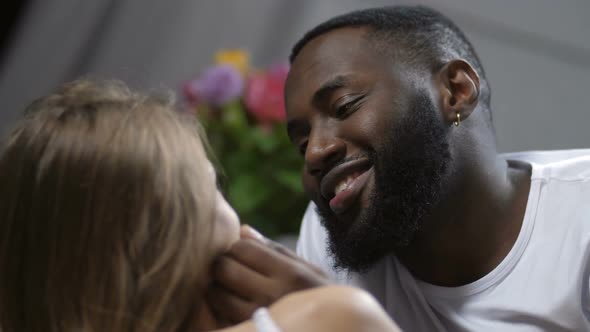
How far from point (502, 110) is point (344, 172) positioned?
1235mm

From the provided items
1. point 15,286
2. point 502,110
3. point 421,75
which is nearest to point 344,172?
point 421,75

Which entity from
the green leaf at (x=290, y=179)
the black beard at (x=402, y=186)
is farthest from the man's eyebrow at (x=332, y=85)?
the green leaf at (x=290, y=179)

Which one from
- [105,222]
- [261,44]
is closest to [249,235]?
[105,222]

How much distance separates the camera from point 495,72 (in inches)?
86.3

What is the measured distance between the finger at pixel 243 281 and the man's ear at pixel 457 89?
51 centimetres

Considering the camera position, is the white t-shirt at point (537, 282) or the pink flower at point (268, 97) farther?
the pink flower at point (268, 97)

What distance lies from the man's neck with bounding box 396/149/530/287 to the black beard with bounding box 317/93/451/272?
0.13 feet

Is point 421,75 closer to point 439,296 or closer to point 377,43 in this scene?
point 377,43

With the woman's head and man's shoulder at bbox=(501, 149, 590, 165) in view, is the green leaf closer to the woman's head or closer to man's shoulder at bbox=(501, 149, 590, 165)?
man's shoulder at bbox=(501, 149, 590, 165)

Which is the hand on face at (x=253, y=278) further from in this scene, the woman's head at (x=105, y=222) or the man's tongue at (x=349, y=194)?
the man's tongue at (x=349, y=194)

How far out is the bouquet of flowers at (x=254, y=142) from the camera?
173 cm

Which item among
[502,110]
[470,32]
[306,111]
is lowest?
[502,110]

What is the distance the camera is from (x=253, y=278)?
2.66ft

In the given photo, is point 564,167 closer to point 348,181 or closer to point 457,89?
point 457,89
